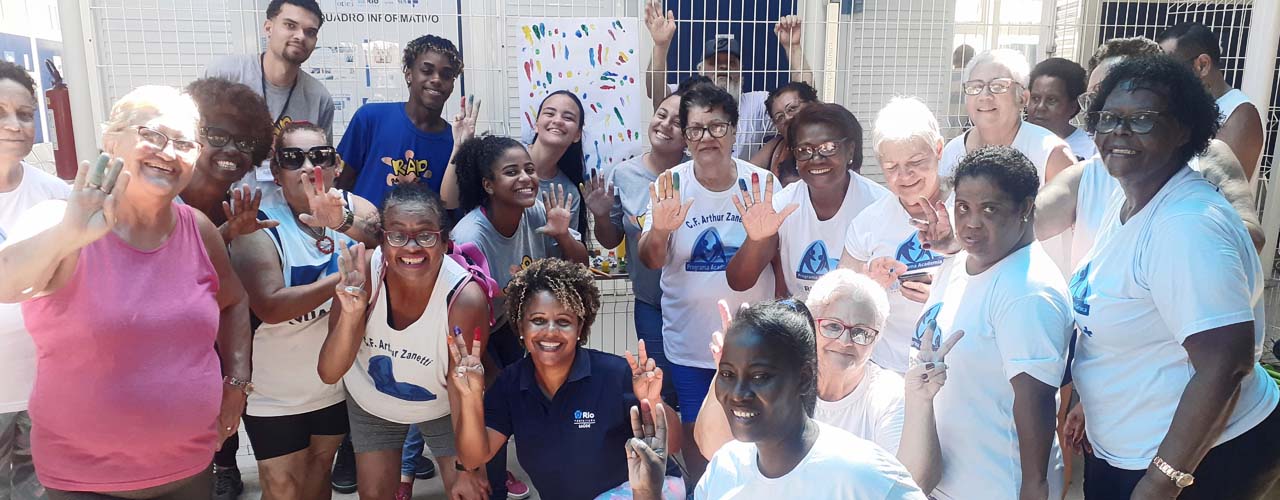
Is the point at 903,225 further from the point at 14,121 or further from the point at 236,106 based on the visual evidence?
the point at 14,121

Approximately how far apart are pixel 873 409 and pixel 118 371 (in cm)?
190

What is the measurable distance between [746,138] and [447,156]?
1.59 meters

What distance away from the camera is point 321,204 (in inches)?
115

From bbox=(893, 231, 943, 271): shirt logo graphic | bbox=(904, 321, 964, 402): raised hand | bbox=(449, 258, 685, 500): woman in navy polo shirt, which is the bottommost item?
bbox=(449, 258, 685, 500): woman in navy polo shirt

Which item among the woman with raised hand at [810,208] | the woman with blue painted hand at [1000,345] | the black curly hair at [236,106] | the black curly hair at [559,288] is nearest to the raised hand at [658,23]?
→ the woman with raised hand at [810,208]

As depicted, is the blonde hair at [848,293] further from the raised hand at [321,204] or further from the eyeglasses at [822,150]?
the raised hand at [321,204]

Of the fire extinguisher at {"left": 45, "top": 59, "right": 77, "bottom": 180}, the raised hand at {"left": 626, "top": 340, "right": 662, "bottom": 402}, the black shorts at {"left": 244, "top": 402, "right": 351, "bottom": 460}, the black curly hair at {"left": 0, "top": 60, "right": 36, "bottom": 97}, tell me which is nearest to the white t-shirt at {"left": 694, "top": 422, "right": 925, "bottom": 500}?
the raised hand at {"left": 626, "top": 340, "right": 662, "bottom": 402}

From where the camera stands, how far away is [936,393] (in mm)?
1982

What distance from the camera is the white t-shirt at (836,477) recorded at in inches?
61.3

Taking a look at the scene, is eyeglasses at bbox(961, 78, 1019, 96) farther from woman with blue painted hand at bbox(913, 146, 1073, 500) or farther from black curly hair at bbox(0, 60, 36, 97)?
black curly hair at bbox(0, 60, 36, 97)

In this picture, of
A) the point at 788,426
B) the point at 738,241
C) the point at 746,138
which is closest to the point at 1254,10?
the point at 746,138

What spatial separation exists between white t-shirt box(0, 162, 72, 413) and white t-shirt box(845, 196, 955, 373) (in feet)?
8.39

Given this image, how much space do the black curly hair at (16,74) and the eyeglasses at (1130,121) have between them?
311 centimetres

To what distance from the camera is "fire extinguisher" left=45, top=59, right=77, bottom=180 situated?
3557 millimetres
